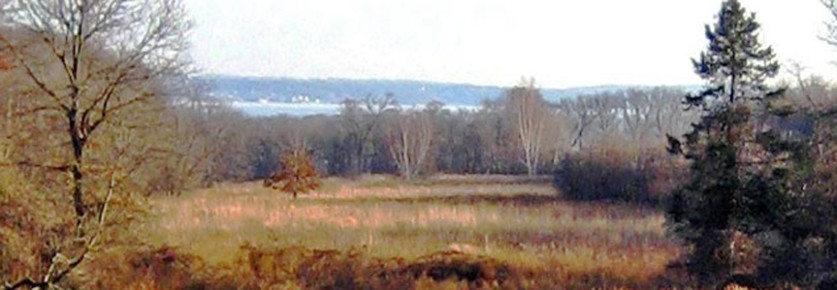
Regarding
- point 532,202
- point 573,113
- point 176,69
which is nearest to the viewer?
point 176,69

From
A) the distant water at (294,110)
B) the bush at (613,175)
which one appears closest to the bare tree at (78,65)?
the bush at (613,175)

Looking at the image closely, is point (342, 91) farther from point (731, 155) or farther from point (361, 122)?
point (731, 155)

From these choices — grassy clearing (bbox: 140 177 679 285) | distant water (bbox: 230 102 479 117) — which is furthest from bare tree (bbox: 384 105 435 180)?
grassy clearing (bbox: 140 177 679 285)

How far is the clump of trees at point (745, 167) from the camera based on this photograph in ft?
40.9

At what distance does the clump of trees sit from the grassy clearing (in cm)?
149

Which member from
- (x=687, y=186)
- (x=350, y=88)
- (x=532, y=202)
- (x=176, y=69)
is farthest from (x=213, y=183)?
(x=687, y=186)

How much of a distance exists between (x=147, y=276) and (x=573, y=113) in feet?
160

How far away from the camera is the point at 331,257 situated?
15.4m

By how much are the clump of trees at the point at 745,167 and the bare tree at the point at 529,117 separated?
1446 inches

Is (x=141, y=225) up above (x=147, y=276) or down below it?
above

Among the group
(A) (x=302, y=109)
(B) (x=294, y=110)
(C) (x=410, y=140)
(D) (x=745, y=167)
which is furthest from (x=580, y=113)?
(D) (x=745, y=167)

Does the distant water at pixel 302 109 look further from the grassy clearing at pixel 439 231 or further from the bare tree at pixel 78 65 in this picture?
the bare tree at pixel 78 65

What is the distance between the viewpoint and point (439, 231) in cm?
2019

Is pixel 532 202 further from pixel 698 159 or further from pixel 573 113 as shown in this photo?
pixel 573 113
